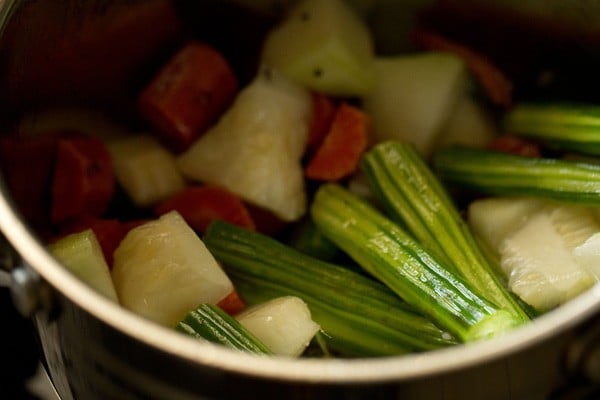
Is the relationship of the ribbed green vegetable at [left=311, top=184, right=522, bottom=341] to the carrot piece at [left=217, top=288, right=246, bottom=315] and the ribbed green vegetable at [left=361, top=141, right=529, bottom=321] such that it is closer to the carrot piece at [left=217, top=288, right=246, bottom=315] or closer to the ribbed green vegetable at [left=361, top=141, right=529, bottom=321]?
the ribbed green vegetable at [left=361, top=141, right=529, bottom=321]

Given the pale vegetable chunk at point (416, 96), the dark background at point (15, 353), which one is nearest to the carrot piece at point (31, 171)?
the dark background at point (15, 353)

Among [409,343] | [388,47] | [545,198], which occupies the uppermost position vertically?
[388,47]

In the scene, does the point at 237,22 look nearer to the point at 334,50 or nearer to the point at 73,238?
the point at 334,50

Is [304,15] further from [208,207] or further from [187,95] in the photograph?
[208,207]

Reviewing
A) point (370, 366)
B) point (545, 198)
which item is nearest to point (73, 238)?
point (370, 366)

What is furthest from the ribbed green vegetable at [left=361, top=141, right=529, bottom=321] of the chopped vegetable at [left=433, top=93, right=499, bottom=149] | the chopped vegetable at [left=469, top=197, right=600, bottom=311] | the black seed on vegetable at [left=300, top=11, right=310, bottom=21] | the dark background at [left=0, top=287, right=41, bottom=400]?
the dark background at [left=0, top=287, right=41, bottom=400]

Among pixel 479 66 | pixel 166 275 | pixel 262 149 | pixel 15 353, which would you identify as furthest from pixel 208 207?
pixel 479 66
